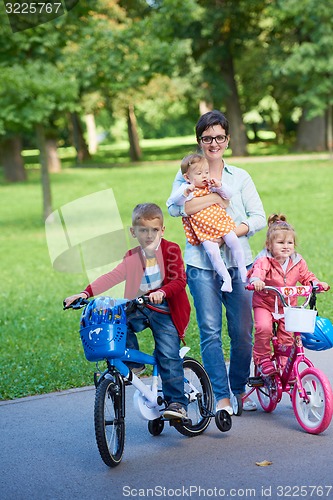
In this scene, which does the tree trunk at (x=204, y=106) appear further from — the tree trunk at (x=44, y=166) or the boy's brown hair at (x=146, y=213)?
the boy's brown hair at (x=146, y=213)

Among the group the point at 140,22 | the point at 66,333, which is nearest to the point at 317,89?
the point at 140,22

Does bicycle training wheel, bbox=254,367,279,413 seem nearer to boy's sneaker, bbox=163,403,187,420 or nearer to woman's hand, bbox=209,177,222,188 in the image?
boy's sneaker, bbox=163,403,187,420

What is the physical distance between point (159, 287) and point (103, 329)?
524 millimetres

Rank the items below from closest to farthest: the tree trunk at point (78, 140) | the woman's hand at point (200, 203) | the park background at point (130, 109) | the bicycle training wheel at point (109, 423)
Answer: the bicycle training wheel at point (109, 423) → the woman's hand at point (200, 203) → the park background at point (130, 109) → the tree trunk at point (78, 140)

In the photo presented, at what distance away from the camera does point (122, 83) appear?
19031 millimetres

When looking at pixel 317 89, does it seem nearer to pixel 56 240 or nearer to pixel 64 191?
pixel 64 191

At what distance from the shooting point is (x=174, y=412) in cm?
545

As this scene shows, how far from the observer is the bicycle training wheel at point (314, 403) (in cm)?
Answer: 555

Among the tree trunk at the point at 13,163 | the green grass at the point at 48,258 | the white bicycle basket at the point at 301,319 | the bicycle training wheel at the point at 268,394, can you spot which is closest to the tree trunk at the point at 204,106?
the green grass at the point at 48,258

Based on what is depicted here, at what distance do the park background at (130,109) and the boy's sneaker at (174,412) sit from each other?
2.11 m

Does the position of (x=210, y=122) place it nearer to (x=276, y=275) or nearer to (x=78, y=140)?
(x=276, y=275)

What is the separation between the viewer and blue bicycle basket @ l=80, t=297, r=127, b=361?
5105 mm

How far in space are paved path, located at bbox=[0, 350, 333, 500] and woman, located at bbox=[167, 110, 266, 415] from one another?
1.22 ft

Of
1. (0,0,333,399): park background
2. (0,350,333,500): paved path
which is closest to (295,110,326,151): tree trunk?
(0,0,333,399): park background
